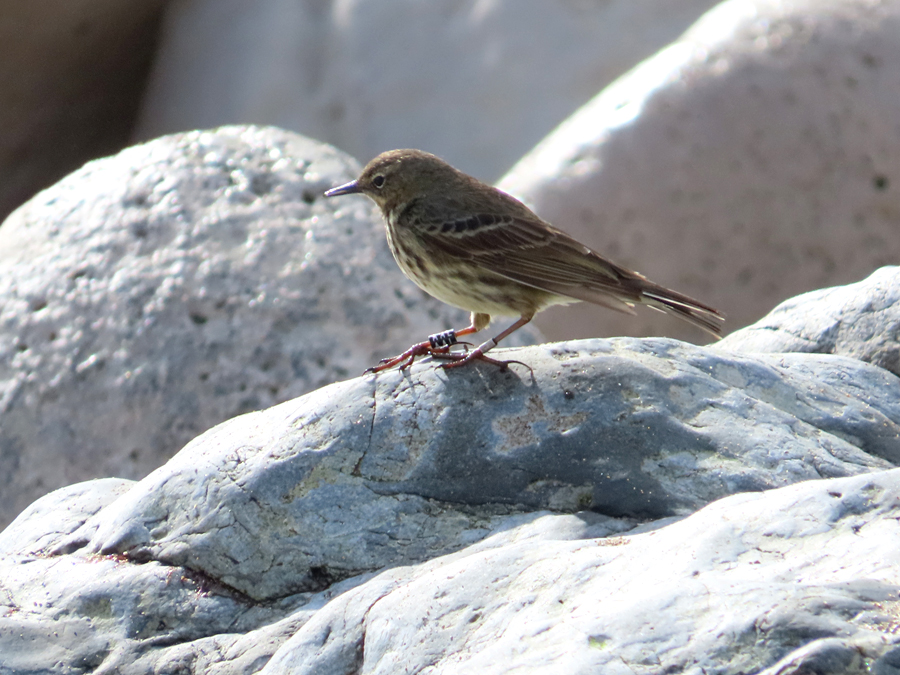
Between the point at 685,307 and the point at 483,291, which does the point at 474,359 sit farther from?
the point at 685,307

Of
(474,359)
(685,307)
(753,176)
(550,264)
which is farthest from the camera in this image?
(753,176)

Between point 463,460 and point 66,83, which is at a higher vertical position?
point 66,83

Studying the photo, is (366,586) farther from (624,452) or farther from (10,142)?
(10,142)

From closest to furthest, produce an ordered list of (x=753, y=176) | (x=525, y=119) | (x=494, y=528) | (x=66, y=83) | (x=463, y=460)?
(x=494, y=528) → (x=463, y=460) → (x=753, y=176) → (x=525, y=119) → (x=66, y=83)

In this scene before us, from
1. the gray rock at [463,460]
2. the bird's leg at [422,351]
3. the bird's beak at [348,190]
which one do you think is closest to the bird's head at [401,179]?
the bird's beak at [348,190]

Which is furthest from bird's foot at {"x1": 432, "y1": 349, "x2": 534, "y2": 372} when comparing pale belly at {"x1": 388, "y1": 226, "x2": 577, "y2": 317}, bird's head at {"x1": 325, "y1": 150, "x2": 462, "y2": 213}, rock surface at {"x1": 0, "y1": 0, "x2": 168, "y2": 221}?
rock surface at {"x1": 0, "y1": 0, "x2": 168, "y2": 221}

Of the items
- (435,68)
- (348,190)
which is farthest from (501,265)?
(435,68)
